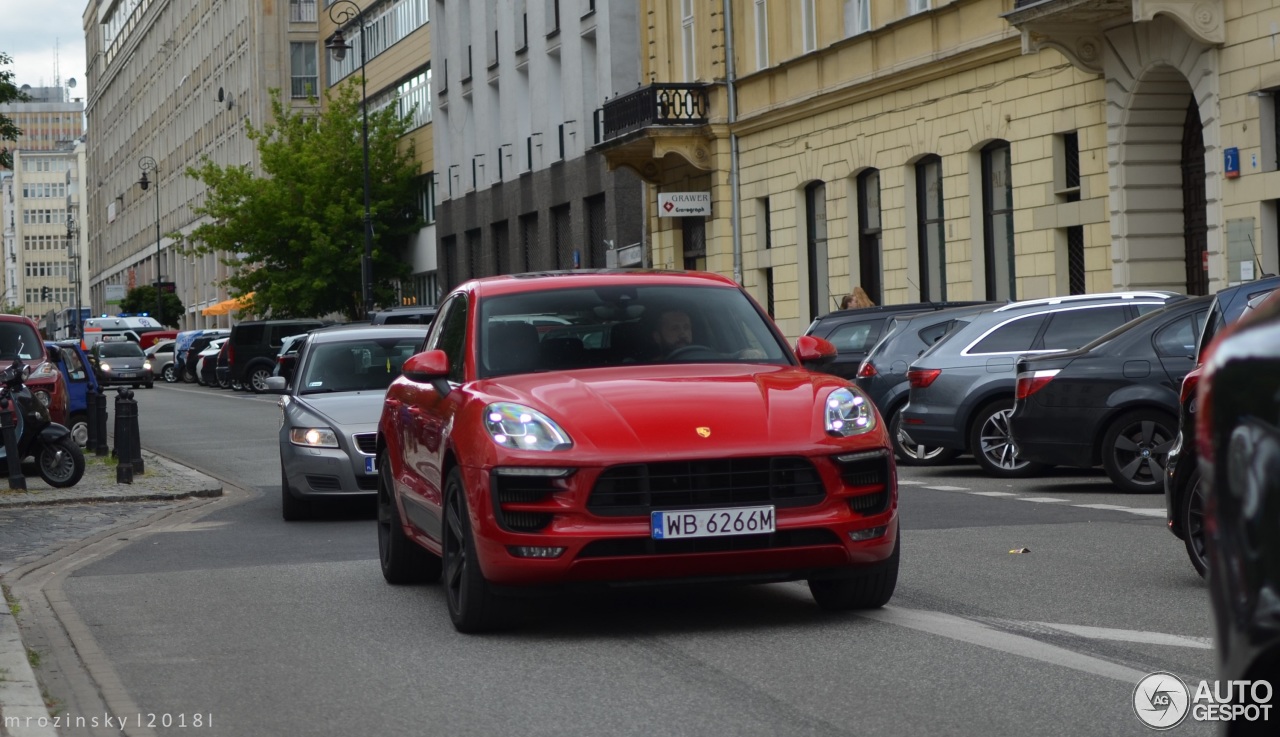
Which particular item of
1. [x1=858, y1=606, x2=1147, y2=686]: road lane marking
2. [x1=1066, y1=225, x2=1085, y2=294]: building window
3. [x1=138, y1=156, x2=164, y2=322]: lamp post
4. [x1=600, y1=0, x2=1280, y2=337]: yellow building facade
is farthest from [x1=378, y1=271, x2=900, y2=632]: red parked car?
[x1=138, y1=156, x2=164, y2=322]: lamp post

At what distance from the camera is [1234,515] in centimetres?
279

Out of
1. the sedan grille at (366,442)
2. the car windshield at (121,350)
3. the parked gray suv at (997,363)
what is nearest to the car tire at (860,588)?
the sedan grille at (366,442)

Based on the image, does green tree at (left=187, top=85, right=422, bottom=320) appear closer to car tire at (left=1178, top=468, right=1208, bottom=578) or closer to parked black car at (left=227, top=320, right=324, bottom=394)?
parked black car at (left=227, top=320, right=324, bottom=394)

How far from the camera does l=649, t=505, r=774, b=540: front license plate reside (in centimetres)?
773

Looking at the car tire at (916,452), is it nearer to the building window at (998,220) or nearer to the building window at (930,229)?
the building window at (998,220)

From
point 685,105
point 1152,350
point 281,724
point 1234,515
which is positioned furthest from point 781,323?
point 1234,515

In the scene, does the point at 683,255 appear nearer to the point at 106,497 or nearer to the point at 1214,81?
the point at 1214,81

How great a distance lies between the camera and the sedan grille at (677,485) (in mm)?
7730

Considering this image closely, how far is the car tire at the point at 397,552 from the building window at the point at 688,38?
99.3 feet

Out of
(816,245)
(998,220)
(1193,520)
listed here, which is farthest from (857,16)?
(1193,520)

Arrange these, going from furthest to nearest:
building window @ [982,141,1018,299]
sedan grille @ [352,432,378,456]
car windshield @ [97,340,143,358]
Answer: car windshield @ [97,340,143,358] < building window @ [982,141,1018,299] < sedan grille @ [352,432,378,456]

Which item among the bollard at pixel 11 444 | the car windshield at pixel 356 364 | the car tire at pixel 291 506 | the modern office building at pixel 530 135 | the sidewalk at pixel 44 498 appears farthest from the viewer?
the modern office building at pixel 530 135

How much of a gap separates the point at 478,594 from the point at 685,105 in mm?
31535

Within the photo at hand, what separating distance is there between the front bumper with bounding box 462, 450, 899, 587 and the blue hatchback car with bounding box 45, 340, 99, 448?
1872 centimetres
